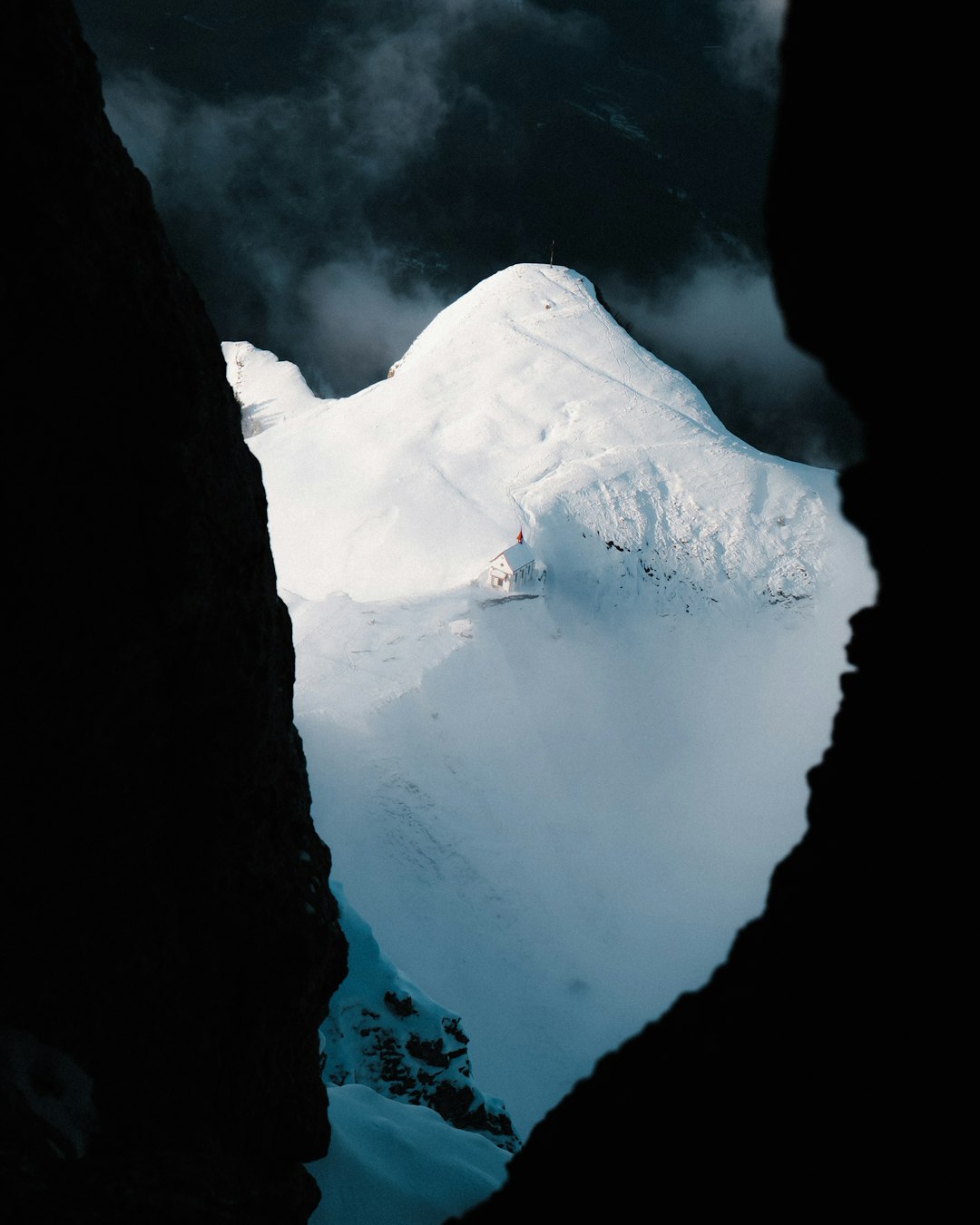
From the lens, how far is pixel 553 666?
36531mm

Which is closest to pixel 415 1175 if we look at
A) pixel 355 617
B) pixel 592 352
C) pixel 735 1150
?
pixel 735 1150

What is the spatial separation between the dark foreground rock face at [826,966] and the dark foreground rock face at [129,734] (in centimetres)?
507

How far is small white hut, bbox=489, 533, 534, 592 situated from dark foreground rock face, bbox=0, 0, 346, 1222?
26636mm

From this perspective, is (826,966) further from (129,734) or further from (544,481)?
(544,481)

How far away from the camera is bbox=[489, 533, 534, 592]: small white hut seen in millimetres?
37656

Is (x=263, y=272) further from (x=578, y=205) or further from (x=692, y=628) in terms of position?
(x=692, y=628)

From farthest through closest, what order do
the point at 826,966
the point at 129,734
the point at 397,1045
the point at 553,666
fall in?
the point at 553,666, the point at 397,1045, the point at 129,734, the point at 826,966

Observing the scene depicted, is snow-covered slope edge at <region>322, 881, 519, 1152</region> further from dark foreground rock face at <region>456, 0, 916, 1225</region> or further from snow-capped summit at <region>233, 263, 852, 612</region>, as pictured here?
snow-capped summit at <region>233, 263, 852, 612</region>

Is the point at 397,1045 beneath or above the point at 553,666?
beneath

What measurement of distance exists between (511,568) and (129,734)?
29.2m

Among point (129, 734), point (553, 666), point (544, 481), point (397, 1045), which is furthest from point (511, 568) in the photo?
point (129, 734)

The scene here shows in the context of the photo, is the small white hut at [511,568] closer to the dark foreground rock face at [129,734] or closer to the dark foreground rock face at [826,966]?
the dark foreground rock face at [129,734]

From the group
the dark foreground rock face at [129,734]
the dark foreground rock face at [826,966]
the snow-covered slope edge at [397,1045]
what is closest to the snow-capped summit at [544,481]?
the snow-covered slope edge at [397,1045]

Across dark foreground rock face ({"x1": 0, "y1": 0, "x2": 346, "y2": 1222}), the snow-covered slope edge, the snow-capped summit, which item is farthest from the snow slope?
dark foreground rock face ({"x1": 0, "y1": 0, "x2": 346, "y2": 1222})
